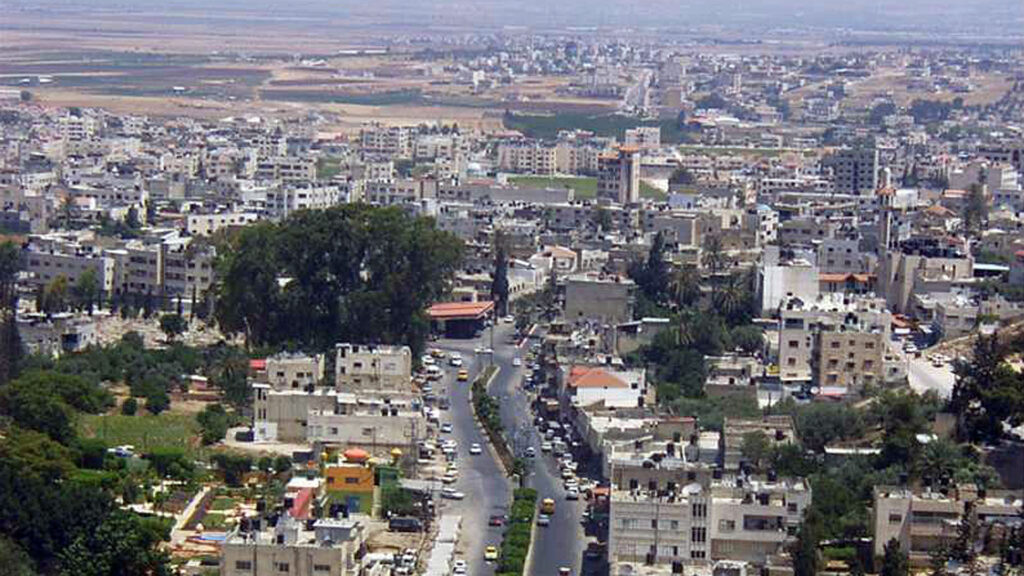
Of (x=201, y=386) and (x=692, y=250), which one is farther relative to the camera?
(x=692, y=250)

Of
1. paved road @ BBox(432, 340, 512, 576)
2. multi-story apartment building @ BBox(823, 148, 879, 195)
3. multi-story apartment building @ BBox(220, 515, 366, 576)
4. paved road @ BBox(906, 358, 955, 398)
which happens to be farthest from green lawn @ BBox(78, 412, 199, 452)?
multi-story apartment building @ BBox(823, 148, 879, 195)

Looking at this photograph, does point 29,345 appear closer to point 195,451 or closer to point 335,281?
point 335,281

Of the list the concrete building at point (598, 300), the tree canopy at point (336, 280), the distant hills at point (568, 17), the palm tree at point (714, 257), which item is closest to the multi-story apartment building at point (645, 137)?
the palm tree at point (714, 257)

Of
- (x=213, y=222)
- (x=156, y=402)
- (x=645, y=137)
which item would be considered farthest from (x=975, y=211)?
(x=645, y=137)

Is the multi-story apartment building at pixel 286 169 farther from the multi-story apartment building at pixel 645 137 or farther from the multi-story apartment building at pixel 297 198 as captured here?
the multi-story apartment building at pixel 645 137

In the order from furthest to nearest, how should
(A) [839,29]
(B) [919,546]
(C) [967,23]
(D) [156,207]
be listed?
(C) [967,23], (A) [839,29], (D) [156,207], (B) [919,546]

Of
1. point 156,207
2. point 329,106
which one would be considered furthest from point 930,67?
point 156,207
